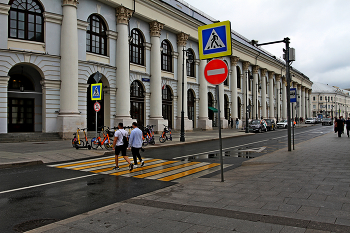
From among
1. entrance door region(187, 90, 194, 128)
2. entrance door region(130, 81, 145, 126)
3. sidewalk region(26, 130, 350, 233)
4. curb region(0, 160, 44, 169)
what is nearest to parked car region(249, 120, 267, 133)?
entrance door region(187, 90, 194, 128)

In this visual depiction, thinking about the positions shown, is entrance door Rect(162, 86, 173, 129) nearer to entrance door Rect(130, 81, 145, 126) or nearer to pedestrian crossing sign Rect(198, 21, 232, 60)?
entrance door Rect(130, 81, 145, 126)

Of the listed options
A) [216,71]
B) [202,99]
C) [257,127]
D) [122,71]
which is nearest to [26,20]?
[122,71]

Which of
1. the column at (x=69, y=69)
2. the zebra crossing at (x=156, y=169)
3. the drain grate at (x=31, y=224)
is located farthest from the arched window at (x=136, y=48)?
the drain grate at (x=31, y=224)

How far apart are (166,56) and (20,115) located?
18448 millimetres

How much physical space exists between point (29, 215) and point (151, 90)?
27633 mm

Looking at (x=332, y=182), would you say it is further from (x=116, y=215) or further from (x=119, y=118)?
(x=119, y=118)

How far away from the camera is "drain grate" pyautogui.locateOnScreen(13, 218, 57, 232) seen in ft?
15.3

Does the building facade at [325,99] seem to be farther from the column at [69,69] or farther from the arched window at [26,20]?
the arched window at [26,20]

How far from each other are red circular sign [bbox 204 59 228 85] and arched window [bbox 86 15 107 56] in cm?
2109

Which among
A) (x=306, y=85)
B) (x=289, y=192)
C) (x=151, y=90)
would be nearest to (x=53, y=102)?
(x=151, y=90)

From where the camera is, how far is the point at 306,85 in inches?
3915

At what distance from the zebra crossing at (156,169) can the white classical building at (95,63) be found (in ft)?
40.2

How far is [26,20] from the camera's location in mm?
22156

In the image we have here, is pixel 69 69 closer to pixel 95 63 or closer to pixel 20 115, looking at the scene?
pixel 95 63
